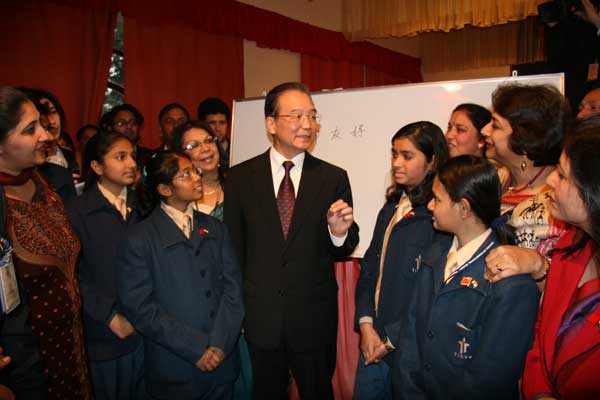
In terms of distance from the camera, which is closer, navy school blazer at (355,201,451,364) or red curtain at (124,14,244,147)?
navy school blazer at (355,201,451,364)

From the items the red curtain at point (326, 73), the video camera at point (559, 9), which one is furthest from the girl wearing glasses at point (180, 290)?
the red curtain at point (326, 73)

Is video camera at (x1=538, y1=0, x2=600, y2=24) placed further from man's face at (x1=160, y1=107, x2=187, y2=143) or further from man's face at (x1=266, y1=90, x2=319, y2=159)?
man's face at (x1=160, y1=107, x2=187, y2=143)

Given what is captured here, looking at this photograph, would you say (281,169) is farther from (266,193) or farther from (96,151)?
(96,151)

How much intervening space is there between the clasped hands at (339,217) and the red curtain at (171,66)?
3.91 m

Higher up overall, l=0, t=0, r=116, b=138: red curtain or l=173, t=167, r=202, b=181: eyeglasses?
l=0, t=0, r=116, b=138: red curtain

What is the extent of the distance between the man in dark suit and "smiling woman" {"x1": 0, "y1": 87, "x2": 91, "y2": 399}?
742 millimetres

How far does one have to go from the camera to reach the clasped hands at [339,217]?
1.79 meters

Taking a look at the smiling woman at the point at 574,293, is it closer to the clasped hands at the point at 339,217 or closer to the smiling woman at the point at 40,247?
the clasped hands at the point at 339,217

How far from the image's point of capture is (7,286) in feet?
4.39

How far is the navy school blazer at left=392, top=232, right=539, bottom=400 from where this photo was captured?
1336 millimetres

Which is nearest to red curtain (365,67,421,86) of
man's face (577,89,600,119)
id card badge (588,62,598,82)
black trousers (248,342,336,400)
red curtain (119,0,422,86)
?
red curtain (119,0,422,86)

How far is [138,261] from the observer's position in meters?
1.86

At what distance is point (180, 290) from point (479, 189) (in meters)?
1.33

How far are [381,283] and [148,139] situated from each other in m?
4.13
